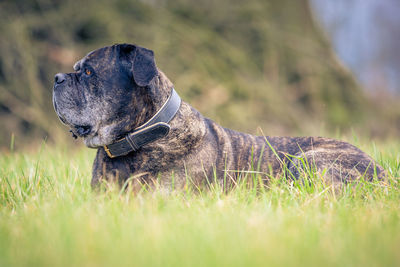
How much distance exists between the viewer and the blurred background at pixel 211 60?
7562mm

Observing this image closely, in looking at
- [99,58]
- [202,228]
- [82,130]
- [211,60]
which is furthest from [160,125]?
[211,60]

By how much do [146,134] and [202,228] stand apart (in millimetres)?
1256

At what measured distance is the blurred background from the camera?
24.8 ft

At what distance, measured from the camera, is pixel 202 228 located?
214 cm

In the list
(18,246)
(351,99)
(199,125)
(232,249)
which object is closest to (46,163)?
(199,125)

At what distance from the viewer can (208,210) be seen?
254 centimetres

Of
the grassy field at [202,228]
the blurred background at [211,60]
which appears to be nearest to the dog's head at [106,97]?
the grassy field at [202,228]

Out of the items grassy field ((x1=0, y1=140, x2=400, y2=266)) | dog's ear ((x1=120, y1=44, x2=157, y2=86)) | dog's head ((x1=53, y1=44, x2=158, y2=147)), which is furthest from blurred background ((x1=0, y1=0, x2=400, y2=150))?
grassy field ((x1=0, y1=140, x2=400, y2=266))

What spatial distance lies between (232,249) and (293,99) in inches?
333

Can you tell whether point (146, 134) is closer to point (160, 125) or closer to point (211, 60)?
point (160, 125)

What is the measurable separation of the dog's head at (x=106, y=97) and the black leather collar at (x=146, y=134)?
0.31 ft

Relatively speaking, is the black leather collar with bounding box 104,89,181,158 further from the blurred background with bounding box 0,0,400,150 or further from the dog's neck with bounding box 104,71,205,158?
the blurred background with bounding box 0,0,400,150

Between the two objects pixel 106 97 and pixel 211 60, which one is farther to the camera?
pixel 211 60

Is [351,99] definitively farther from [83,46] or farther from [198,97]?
[83,46]
